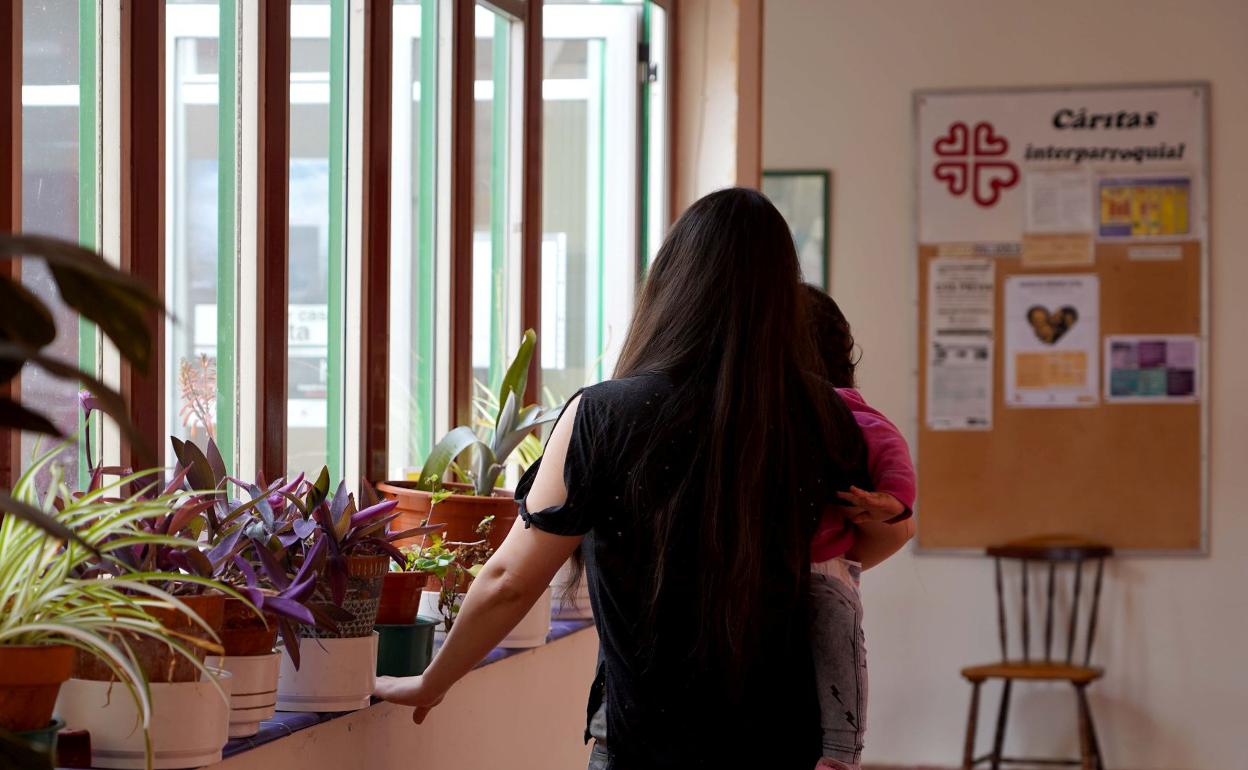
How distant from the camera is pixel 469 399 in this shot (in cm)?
283

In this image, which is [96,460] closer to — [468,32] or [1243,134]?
[468,32]

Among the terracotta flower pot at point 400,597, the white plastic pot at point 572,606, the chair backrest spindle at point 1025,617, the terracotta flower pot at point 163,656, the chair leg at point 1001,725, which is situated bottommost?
the chair leg at point 1001,725

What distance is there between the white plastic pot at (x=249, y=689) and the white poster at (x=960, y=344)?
4.00m

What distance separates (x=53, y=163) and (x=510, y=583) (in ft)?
2.51

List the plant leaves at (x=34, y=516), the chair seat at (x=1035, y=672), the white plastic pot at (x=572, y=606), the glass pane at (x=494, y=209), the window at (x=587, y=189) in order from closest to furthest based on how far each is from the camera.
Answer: the plant leaves at (x=34, y=516)
the white plastic pot at (x=572, y=606)
the glass pane at (x=494, y=209)
the window at (x=587, y=189)
the chair seat at (x=1035, y=672)

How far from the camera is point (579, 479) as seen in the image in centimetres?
158

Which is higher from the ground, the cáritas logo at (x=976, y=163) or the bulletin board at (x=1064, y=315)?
the cáritas logo at (x=976, y=163)

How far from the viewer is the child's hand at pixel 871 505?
173 centimetres

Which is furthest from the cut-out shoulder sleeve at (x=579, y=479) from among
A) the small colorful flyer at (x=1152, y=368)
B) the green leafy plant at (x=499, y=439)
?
the small colorful flyer at (x=1152, y=368)

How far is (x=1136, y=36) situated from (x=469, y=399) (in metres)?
3.46

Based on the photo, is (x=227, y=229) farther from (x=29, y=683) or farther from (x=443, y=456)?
(x=29, y=683)

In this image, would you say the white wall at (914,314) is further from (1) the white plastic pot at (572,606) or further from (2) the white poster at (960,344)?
(1) the white plastic pot at (572,606)

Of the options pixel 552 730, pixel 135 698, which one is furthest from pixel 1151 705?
pixel 135 698

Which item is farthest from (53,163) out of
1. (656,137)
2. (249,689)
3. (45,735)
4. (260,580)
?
(656,137)
